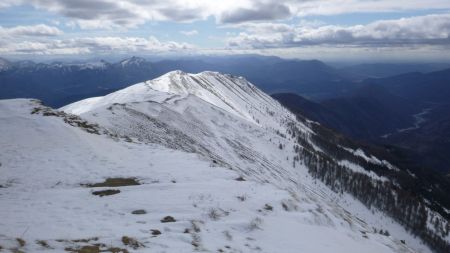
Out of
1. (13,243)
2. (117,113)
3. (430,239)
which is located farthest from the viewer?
(430,239)

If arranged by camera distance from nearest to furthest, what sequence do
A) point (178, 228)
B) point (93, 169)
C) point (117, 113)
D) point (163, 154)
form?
point (178, 228) < point (93, 169) < point (163, 154) < point (117, 113)

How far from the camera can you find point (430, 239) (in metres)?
160

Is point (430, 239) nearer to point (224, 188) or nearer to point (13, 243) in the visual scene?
point (224, 188)

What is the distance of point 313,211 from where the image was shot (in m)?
36.7

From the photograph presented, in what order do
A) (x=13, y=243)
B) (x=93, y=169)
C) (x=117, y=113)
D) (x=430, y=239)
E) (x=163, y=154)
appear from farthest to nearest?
(x=430, y=239), (x=117, y=113), (x=163, y=154), (x=93, y=169), (x=13, y=243)

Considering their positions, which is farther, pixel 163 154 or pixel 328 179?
pixel 328 179

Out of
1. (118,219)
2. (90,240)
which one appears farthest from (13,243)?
(118,219)

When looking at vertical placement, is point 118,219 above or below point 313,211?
above

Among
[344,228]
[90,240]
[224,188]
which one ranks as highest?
[90,240]

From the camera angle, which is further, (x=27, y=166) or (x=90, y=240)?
(x=27, y=166)

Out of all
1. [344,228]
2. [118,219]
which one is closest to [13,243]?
[118,219]

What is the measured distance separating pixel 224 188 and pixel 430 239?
159m

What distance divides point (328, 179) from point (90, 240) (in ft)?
588

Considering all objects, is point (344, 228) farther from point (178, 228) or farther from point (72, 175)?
point (72, 175)
